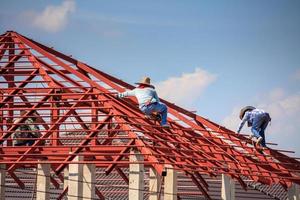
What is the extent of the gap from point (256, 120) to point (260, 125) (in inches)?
13.7

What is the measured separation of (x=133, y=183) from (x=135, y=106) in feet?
16.1

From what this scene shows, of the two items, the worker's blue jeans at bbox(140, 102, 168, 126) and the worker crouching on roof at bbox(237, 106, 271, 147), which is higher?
the worker crouching on roof at bbox(237, 106, 271, 147)

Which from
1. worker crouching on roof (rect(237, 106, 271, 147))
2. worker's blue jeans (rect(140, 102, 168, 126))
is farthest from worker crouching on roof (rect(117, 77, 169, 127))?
worker crouching on roof (rect(237, 106, 271, 147))

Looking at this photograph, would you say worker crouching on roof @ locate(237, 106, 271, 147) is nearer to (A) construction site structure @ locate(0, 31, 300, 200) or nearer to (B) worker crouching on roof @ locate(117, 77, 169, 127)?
(A) construction site structure @ locate(0, 31, 300, 200)

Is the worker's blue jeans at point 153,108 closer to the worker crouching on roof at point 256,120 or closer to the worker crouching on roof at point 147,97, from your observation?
the worker crouching on roof at point 147,97

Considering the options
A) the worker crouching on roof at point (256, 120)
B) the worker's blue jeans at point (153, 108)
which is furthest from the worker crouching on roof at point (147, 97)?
the worker crouching on roof at point (256, 120)

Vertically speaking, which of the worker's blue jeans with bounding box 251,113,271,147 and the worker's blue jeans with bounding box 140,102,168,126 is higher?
the worker's blue jeans with bounding box 251,113,271,147

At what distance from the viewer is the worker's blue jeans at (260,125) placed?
2531 centimetres

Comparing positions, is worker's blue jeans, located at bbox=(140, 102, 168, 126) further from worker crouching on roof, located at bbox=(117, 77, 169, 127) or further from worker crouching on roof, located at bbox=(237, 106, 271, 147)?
worker crouching on roof, located at bbox=(237, 106, 271, 147)

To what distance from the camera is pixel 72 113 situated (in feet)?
69.8

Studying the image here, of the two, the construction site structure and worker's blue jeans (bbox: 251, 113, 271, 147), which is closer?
the construction site structure

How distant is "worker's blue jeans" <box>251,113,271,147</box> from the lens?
2531cm

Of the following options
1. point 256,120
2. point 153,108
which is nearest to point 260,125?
point 256,120

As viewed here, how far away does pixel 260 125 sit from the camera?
2555 centimetres
